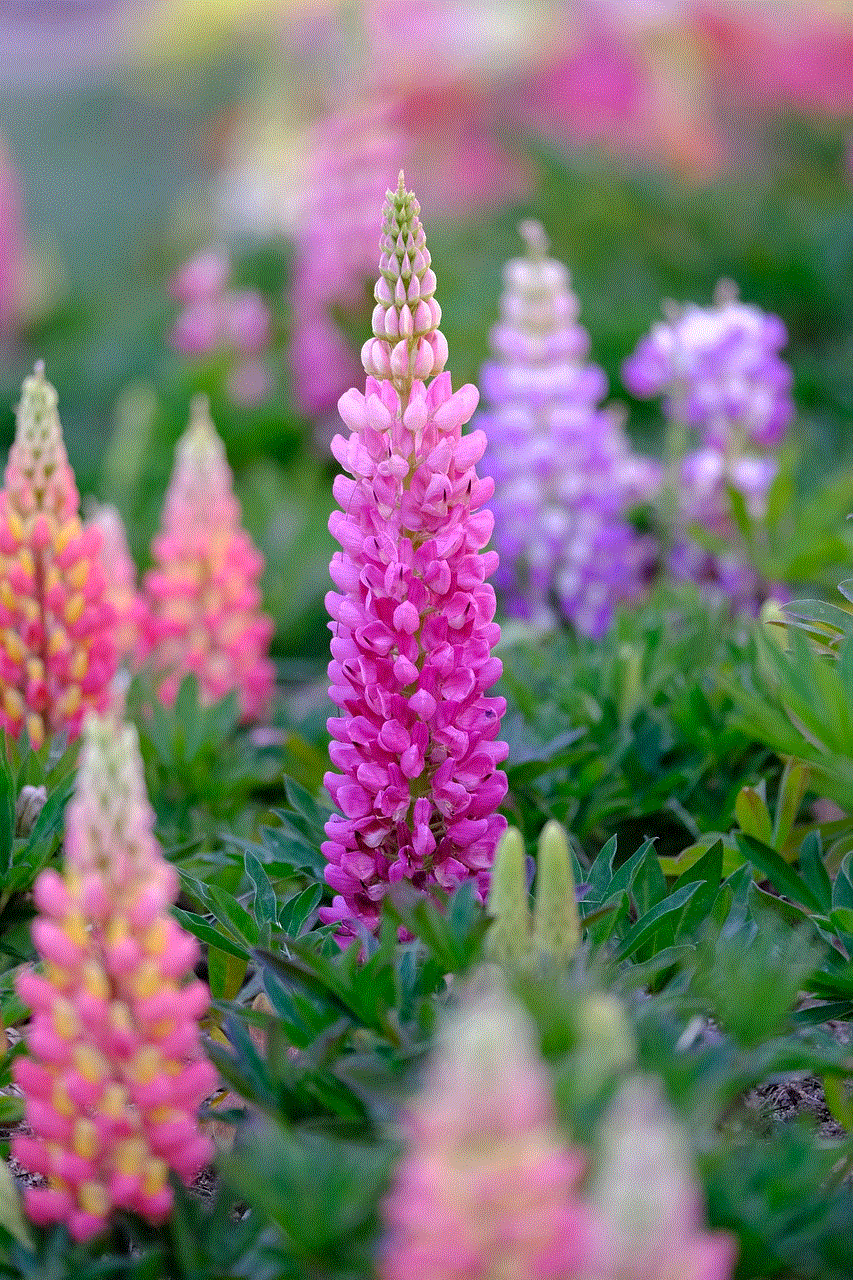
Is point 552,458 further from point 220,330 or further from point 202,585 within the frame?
point 220,330

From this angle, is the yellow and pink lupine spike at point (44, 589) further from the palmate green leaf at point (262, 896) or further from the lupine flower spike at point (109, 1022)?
the lupine flower spike at point (109, 1022)

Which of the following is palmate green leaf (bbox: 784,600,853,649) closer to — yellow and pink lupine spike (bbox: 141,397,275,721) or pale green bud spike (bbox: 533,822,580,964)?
pale green bud spike (bbox: 533,822,580,964)

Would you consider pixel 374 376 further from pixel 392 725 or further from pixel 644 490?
pixel 644 490

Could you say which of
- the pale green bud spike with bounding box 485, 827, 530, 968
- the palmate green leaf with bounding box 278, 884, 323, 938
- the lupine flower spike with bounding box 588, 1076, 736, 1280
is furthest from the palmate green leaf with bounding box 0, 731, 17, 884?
the lupine flower spike with bounding box 588, 1076, 736, 1280

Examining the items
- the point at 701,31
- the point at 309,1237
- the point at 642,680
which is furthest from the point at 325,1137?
the point at 701,31

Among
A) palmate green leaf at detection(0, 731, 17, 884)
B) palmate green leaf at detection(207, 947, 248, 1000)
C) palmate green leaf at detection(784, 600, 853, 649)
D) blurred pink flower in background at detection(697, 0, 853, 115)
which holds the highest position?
blurred pink flower in background at detection(697, 0, 853, 115)

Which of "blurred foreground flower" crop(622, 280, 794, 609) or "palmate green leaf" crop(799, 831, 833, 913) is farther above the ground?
"blurred foreground flower" crop(622, 280, 794, 609)

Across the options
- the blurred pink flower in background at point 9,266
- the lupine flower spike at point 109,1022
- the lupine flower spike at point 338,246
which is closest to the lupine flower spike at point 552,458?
the lupine flower spike at point 338,246
